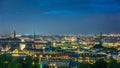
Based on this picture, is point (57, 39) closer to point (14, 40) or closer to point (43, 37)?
→ point (43, 37)

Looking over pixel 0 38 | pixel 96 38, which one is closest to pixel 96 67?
pixel 0 38

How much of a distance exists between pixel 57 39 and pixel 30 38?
2839 millimetres

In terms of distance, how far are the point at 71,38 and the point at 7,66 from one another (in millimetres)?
30700

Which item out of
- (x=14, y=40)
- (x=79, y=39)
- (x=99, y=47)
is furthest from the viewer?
(x=79, y=39)

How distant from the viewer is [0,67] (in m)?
13.0

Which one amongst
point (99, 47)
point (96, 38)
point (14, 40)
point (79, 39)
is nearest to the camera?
point (99, 47)

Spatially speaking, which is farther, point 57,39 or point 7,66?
point 57,39

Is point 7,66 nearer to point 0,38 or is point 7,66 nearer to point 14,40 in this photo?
point 0,38

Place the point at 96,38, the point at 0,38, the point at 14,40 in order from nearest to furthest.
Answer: the point at 0,38
the point at 14,40
the point at 96,38

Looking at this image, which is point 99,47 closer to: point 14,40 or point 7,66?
point 14,40

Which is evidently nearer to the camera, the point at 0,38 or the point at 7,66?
the point at 7,66

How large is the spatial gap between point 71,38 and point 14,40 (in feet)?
31.3

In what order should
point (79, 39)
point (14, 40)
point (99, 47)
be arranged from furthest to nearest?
point (79, 39) → point (14, 40) → point (99, 47)

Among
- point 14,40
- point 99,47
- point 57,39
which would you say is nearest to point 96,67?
point 99,47
